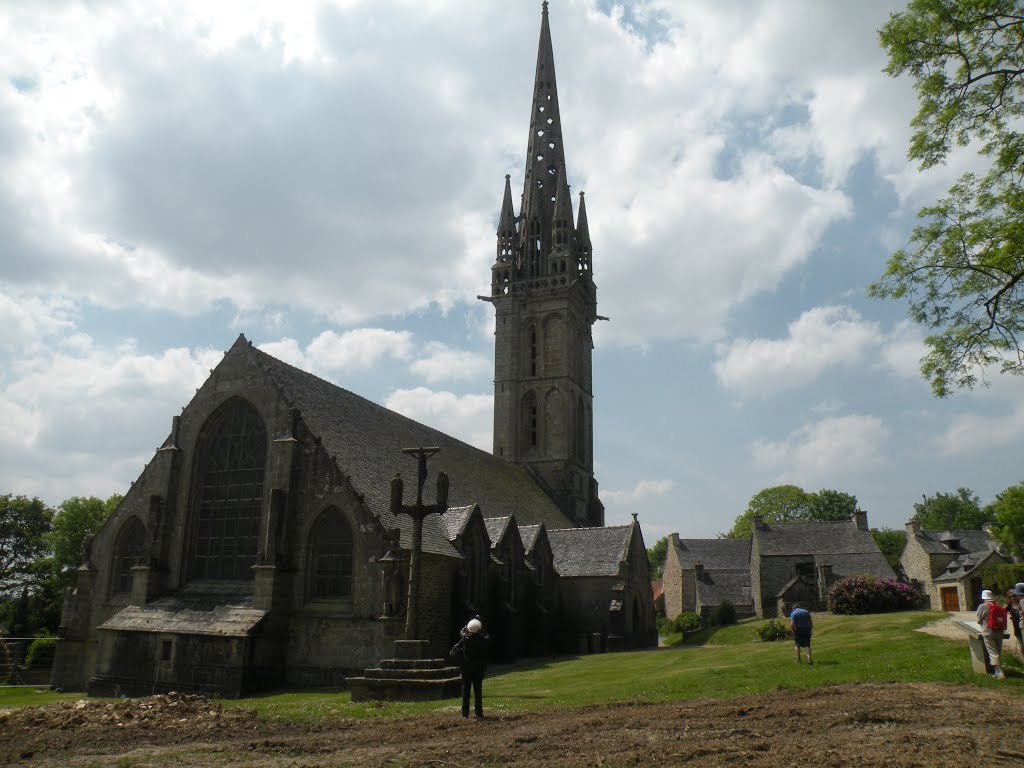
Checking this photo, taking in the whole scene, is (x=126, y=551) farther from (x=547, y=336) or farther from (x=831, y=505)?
(x=831, y=505)

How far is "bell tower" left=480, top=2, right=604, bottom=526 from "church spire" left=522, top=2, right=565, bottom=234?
9 cm

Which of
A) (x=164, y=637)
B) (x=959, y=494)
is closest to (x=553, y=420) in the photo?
A: (x=164, y=637)

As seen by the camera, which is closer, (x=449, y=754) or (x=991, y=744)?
(x=991, y=744)

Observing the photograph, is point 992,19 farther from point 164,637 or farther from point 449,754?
point 164,637

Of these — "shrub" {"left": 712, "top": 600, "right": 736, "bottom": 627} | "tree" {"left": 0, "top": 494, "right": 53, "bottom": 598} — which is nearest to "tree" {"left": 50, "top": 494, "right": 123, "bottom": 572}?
"tree" {"left": 0, "top": 494, "right": 53, "bottom": 598}

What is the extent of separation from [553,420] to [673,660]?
27.1 m

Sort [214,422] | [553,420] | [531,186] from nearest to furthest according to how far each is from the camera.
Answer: [214,422], [553,420], [531,186]

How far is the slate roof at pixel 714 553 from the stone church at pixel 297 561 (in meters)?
26.3

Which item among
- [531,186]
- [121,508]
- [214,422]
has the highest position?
[531,186]

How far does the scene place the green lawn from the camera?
15.3 meters

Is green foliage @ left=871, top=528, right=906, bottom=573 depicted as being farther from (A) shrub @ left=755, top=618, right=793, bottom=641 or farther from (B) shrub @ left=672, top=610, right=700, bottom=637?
(A) shrub @ left=755, top=618, right=793, bottom=641

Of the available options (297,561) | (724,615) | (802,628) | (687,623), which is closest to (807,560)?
(724,615)

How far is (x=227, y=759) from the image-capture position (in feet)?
33.6

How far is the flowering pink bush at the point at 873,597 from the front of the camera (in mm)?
37531
